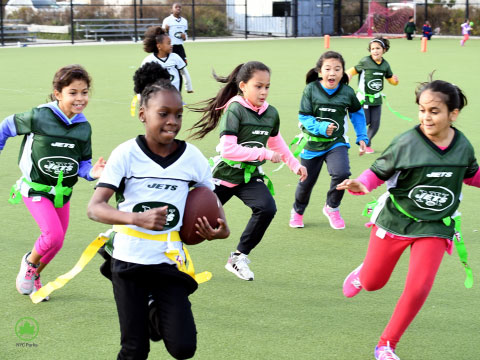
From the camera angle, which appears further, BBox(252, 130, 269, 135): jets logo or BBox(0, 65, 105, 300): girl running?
BBox(252, 130, 269, 135): jets logo

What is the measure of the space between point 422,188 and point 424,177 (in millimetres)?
A: 71

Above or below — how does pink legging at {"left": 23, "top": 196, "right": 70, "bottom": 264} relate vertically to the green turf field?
above

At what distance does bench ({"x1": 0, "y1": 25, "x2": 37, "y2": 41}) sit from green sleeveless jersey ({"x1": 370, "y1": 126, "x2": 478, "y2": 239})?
3510 centimetres

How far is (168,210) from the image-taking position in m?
3.90

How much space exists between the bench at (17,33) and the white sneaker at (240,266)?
110 feet

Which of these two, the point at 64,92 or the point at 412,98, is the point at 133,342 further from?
the point at 412,98

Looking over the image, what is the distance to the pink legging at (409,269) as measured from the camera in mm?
4270

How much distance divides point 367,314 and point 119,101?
39.2 ft

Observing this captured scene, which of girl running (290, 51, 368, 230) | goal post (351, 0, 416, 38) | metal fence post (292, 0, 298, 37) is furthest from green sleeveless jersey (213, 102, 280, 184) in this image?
goal post (351, 0, 416, 38)

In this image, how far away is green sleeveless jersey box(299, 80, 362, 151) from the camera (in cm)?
712

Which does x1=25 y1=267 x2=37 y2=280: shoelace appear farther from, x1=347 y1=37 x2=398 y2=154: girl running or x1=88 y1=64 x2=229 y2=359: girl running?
x1=347 y1=37 x2=398 y2=154: girl running

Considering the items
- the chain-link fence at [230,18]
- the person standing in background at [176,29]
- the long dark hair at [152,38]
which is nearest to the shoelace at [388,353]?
the long dark hair at [152,38]

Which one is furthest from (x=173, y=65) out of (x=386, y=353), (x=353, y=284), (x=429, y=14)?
(x=429, y=14)

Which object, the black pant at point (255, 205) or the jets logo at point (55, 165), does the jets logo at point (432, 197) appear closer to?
the black pant at point (255, 205)
